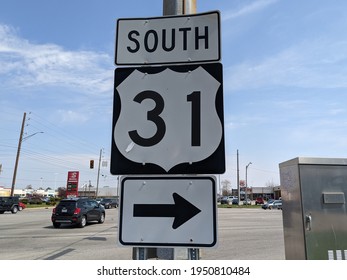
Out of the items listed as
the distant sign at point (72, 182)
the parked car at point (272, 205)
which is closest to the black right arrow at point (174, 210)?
the parked car at point (272, 205)

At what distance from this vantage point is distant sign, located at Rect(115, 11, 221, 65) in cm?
230

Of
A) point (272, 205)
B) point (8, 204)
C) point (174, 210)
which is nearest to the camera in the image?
point (174, 210)

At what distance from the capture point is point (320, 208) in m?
4.16

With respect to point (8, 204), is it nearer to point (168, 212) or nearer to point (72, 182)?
point (72, 182)

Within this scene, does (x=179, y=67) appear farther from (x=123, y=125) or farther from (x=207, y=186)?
(x=207, y=186)

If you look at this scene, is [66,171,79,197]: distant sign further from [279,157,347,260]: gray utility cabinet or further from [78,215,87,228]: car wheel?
[279,157,347,260]: gray utility cabinet

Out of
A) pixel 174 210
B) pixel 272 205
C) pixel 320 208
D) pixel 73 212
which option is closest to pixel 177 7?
pixel 174 210

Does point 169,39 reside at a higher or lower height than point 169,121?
higher

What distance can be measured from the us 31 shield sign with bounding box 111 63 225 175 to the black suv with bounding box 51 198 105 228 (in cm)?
1687

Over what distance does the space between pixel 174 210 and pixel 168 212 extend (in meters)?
0.04

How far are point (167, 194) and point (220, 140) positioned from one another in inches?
19.3

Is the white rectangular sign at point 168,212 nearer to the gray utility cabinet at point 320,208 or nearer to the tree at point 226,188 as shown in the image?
the gray utility cabinet at point 320,208
